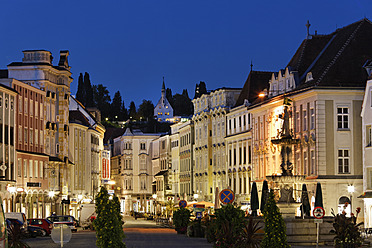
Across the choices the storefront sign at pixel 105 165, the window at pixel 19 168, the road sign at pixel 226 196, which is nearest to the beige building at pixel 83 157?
the storefront sign at pixel 105 165

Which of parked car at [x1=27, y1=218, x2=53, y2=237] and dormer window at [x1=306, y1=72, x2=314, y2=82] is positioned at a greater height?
dormer window at [x1=306, y1=72, x2=314, y2=82]

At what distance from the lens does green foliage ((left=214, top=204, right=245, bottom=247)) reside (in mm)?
30344

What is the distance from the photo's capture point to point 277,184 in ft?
162

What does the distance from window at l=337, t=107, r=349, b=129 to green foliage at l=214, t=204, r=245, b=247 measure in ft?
120

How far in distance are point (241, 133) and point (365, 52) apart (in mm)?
25510

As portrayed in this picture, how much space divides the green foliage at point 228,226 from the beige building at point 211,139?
68.6 m

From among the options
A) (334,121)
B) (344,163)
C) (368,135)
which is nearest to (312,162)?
(344,163)

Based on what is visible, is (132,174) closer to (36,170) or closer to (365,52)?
(36,170)

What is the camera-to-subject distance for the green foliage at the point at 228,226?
30344mm

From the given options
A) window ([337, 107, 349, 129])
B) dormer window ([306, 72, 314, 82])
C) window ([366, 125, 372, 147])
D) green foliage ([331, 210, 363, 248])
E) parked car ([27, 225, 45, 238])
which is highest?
dormer window ([306, 72, 314, 82])

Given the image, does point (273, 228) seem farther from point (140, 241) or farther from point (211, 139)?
point (211, 139)

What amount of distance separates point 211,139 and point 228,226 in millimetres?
78940

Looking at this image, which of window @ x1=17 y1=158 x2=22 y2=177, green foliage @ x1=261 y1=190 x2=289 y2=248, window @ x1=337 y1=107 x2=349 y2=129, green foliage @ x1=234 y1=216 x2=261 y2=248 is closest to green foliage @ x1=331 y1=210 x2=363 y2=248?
green foliage @ x1=234 y1=216 x2=261 y2=248

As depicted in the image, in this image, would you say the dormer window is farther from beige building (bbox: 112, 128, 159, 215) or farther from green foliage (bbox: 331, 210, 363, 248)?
beige building (bbox: 112, 128, 159, 215)
